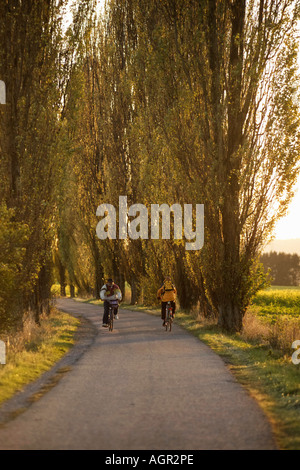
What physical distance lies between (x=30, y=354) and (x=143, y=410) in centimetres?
554

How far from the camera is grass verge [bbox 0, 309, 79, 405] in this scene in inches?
360

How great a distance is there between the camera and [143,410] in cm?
692

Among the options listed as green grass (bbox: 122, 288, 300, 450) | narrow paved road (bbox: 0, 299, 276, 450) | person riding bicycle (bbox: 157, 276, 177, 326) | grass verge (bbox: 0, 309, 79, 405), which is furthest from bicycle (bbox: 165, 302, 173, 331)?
narrow paved road (bbox: 0, 299, 276, 450)

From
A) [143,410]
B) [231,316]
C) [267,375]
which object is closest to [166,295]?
[231,316]

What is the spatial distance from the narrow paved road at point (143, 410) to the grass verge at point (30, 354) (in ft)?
2.09

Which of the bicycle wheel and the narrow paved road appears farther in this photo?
the bicycle wheel

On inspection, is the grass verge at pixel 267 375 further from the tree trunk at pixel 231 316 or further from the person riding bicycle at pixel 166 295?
the person riding bicycle at pixel 166 295

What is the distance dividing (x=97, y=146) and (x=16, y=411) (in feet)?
103

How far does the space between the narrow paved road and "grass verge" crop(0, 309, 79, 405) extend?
64 centimetres

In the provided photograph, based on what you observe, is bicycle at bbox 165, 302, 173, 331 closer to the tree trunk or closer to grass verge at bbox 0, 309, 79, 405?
the tree trunk

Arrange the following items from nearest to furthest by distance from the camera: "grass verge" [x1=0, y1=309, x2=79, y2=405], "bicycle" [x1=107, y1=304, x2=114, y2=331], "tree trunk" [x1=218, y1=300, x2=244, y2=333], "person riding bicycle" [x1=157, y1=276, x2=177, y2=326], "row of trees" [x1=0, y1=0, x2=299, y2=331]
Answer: "grass verge" [x1=0, y1=309, x2=79, y2=405] → "row of trees" [x1=0, y1=0, x2=299, y2=331] → "tree trunk" [x1=218, y1=300, x2=244, y2=333] → "bicycle" [x1=107, y1=304, x2=114, y2=331] → "person riding bicycle" [x1=157, y1=276, x2=177, y2=326]

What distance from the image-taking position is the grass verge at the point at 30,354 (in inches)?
360

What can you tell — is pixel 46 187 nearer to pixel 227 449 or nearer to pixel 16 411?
pixel 16 411

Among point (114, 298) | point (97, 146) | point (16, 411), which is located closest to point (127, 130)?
point (97, 146)
